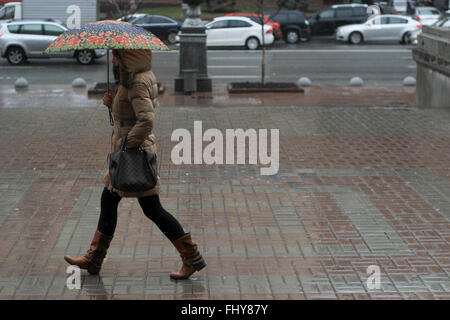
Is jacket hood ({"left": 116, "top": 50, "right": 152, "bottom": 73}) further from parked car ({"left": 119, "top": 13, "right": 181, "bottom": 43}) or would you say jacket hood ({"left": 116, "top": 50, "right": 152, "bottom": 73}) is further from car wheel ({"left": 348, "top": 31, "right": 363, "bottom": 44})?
car wheel ({"left": 348, "top": 31, "right": 363, "bottom": 44})

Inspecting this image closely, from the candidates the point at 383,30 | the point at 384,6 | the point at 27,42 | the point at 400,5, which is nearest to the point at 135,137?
the point at 27,42

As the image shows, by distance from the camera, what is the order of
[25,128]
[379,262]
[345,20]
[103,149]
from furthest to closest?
[345,20]
[25,128]
[103,149]
[379,262]

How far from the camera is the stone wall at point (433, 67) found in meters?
13.9

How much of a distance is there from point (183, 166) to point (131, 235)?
2.61 meters

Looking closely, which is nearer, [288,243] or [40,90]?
[288,243]

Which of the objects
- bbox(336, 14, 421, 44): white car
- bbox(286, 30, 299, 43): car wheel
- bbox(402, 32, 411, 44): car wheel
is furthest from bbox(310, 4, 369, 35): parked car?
bbox(402, 32, 411, 44): car wheel

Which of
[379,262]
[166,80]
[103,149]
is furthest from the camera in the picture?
[166,80]

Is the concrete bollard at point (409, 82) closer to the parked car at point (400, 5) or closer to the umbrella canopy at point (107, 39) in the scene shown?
the umbrella canopy at point (107, 39)

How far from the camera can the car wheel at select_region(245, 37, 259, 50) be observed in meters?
29.4

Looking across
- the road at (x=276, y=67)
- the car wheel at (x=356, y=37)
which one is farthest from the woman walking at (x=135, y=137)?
the car wheel at (x=356, y=37)

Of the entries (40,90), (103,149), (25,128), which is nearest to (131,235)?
(103,149)

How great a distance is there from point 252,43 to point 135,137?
24290 mm
